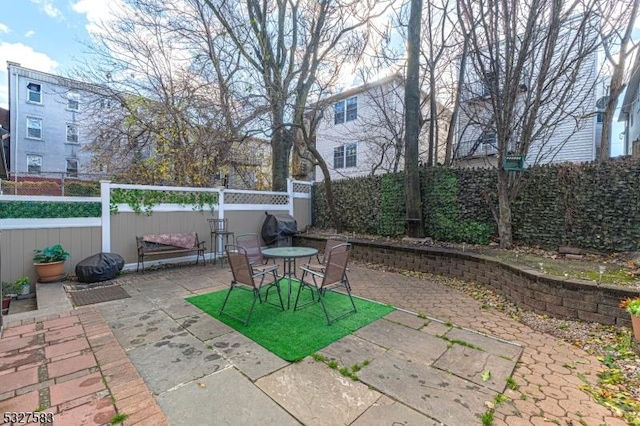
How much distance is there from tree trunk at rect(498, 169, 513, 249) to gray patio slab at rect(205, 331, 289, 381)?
16.6 feet

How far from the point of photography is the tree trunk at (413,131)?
6.61 m

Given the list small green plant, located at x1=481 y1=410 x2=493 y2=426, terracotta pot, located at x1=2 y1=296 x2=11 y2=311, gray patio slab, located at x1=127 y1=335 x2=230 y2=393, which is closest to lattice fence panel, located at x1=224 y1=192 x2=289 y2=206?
terracotta pot, located at x1=2 y1=296 x2=11 y2=311

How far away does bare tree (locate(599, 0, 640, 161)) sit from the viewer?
5.66 meters

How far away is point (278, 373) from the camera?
7.46ft

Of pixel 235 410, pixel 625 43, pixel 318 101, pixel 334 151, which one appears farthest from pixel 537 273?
pixel 334 151

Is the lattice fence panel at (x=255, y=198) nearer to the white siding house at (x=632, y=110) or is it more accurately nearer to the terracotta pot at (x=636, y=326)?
the terracotta pot at (x=636, y=326)

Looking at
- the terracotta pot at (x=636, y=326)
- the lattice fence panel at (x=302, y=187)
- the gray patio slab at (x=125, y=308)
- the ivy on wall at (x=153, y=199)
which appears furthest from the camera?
the lattice fence panel at (x=302, y=187)

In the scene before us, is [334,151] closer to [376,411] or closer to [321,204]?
[321,204]

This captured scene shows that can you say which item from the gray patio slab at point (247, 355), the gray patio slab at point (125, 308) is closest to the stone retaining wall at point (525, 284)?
the gray patio slab at point (247, 355)

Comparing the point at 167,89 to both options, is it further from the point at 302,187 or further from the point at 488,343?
the point at 488,343

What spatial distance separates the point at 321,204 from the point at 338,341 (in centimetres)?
674

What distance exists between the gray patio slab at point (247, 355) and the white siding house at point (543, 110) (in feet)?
17.5

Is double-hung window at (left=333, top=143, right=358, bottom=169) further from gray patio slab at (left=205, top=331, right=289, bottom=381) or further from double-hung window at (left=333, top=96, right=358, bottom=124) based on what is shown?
gray patio slab at (left=205, top=331, right=289, bottom=381)

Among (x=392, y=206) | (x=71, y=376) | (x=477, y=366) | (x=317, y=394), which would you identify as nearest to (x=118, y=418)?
(x=71, y=376)
